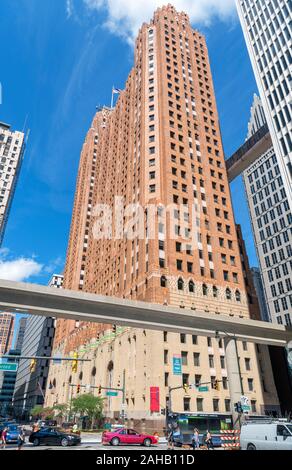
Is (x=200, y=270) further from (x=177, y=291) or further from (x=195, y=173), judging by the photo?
(x=195, y=173)

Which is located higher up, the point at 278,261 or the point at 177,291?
the point at 278,261

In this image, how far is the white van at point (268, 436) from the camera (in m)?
15.9

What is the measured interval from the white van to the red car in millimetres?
11993

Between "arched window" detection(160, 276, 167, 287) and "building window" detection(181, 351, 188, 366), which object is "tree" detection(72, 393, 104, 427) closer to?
"building window" detection(181, 351, 188, 366)

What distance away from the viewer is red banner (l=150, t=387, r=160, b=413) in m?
41.0

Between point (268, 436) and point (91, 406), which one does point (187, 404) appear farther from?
point (268, 436)

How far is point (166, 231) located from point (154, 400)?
85.2 ft

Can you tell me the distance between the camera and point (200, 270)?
55.1m

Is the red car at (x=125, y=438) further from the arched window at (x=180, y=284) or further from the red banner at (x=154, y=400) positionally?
the arched window at (x=180, y=284)

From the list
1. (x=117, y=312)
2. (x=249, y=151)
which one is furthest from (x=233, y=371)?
(x=249, y=151)

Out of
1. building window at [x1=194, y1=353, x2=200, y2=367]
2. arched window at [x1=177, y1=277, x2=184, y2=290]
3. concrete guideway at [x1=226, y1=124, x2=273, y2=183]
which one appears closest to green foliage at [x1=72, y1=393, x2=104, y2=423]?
building window at [x1=194, y1=353, x2=200, y2=367]

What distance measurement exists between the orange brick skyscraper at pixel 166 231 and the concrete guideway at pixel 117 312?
1149 cm
